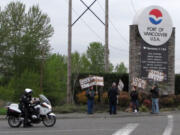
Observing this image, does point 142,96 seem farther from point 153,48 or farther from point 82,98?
point 82,98

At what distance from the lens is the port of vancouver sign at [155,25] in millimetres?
32281

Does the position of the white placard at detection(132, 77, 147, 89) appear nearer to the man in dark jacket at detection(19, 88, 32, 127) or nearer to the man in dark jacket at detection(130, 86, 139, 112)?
the man in dark jacket at detection(130, 86, 139, 112)

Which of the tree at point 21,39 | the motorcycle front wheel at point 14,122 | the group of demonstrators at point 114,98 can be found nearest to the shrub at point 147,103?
the group of demonstrators at point 114,98

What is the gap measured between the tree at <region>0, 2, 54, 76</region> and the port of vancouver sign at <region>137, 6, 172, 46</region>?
33173 mm

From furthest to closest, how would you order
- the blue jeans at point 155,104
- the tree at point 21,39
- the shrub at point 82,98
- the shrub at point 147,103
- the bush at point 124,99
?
the tree at point 21,39
the shrub at point 82,98
the shrub at point 147,103
the bush at point 124,99
the blue jeans at point 155,104

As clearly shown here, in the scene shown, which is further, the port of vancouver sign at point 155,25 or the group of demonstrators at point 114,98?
the port of vancouver sign at point 155,25

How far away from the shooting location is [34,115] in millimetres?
20203

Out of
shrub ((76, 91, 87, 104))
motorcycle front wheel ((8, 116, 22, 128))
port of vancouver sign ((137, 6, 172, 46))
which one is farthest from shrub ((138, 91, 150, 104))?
motorcycle front wheel ((8, 116, 22, 128))

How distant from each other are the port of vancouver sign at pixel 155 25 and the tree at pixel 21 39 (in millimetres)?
33173

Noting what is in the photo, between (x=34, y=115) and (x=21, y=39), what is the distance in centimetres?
4544

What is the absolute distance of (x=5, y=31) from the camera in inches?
2539

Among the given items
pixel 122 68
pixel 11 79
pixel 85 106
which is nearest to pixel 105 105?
pixel 85 106

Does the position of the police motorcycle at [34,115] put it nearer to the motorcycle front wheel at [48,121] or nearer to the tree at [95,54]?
the motorcycle front wheel at [48,121]

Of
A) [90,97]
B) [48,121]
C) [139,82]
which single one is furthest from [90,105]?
[48,121]
